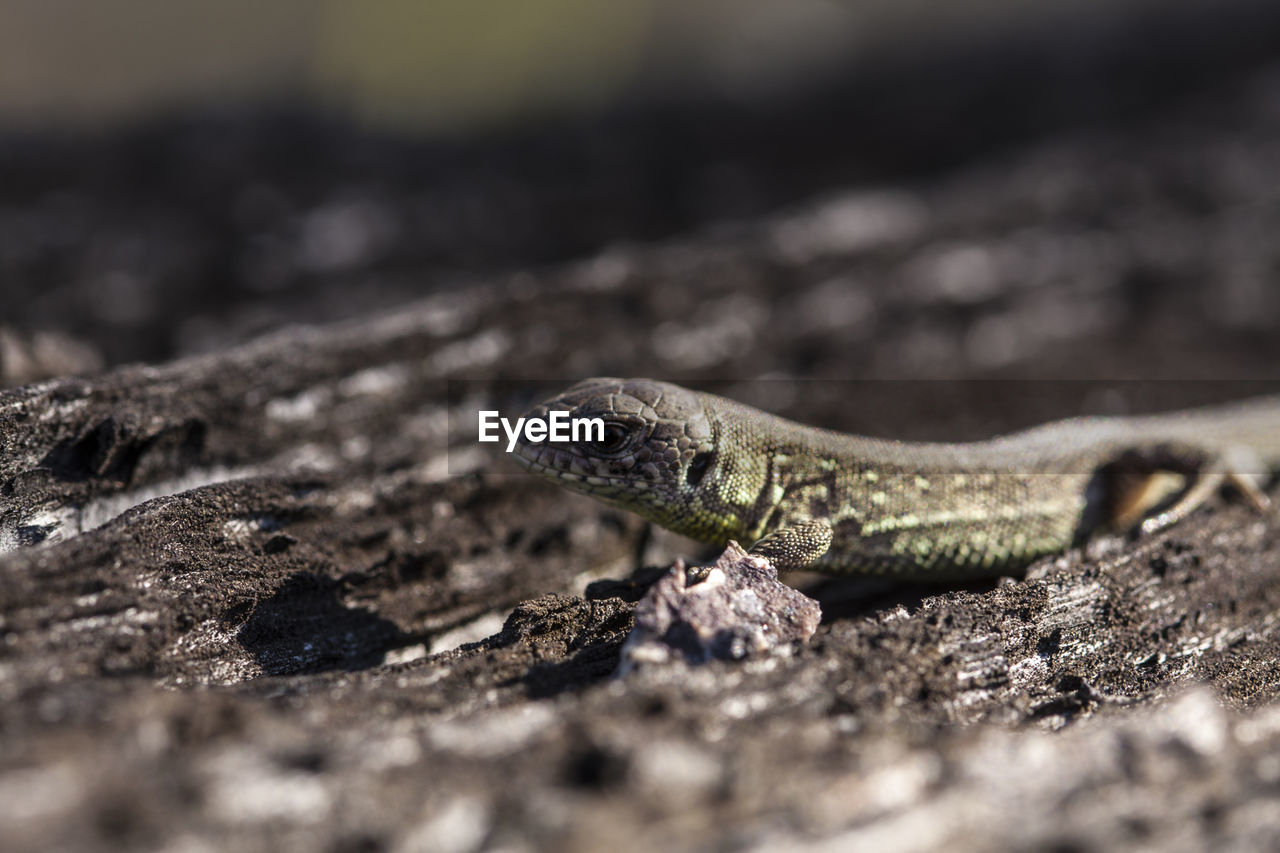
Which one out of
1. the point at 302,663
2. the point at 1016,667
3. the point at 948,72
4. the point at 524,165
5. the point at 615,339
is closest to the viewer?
the point at 1016,667

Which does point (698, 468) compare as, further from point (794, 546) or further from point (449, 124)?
point (449, 124)

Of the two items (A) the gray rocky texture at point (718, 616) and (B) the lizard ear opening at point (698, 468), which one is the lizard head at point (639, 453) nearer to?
(B) the lizard ear opening at point (698, 468)

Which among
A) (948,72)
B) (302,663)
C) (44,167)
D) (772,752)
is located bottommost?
(302,663)

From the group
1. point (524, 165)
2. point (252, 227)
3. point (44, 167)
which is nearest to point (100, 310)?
point (252, 227)

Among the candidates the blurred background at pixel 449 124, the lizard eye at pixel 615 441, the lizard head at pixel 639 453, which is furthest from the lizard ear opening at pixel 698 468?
the blurred background at pixel 449 124

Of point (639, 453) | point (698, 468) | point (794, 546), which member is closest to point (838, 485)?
point (794, 546)

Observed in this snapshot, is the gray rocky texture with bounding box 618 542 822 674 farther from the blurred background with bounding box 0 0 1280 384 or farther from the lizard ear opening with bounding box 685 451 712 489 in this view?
the blurred background with bounding box 0 0 1280 384

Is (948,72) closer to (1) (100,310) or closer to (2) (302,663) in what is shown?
(1) (100,310)

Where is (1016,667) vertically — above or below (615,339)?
below
